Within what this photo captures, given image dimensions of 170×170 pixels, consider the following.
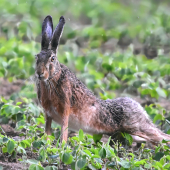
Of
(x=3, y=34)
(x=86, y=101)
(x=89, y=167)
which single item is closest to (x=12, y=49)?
(x=3, y=34)

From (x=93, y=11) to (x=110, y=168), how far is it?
862 centimetres

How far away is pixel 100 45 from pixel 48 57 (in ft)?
18.4

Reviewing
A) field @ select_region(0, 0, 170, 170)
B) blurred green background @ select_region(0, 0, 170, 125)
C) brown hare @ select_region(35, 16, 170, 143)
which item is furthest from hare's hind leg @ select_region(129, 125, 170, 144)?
blurred green background @ select_region(0, 0, 170, 125)

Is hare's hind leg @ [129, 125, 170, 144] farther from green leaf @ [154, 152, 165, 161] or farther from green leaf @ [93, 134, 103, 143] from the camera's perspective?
green leaf @ [154, 152, 165, 161]

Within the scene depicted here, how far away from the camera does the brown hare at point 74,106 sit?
532 cm

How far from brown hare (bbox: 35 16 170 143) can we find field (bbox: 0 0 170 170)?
17 cm

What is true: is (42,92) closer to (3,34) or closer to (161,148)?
(161,148)

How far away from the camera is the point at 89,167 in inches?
173

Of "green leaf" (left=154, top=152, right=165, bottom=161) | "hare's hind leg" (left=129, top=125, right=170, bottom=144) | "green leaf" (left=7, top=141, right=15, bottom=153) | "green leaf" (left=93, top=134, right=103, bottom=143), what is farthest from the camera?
"hare's hind leg" (left=129, top=125, right=170, bottom=144)

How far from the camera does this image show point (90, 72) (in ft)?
27.1

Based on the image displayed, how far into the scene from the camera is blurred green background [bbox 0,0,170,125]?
26.1 ft

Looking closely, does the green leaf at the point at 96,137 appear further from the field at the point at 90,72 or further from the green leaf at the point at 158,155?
Result: the green leaf at the point at 158,155

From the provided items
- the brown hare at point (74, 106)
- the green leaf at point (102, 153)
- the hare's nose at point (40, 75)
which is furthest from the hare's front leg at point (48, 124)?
the green leaf at point (102, 153)

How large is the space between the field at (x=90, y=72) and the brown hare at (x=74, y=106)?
0.55 ft
